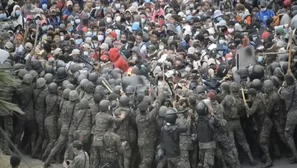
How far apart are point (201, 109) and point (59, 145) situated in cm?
346

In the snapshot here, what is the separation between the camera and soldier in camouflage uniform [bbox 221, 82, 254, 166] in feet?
57.3

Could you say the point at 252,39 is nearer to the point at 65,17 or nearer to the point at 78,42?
the point at 78,42

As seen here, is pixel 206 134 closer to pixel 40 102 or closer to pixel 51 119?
pixel 51 119

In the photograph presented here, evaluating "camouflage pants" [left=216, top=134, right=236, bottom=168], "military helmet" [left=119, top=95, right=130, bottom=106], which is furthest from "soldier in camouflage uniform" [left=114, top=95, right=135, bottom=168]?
"camouflage pants" [left=216, top=134, right=236, bottom=168]

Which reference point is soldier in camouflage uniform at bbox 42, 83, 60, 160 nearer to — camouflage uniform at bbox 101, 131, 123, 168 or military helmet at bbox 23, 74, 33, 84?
military helmet at bbox 23, 74, 33, 84

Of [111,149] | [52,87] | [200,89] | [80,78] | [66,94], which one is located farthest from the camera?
[80,78]

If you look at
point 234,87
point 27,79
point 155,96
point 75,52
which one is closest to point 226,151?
point 234,87

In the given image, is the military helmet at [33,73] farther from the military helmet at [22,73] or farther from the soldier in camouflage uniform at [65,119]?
the soldier in camouflage uniform at [65,119]

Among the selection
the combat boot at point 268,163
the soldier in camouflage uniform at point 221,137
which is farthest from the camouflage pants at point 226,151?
the combat boot at point 268,163

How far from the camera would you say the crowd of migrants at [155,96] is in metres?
16.6

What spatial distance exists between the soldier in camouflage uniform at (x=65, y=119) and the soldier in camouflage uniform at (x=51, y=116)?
33 centimetres

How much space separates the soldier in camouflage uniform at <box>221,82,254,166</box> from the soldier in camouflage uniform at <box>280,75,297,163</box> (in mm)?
895

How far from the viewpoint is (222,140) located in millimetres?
16984

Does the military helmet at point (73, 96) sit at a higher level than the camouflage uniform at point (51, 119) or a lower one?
higher
